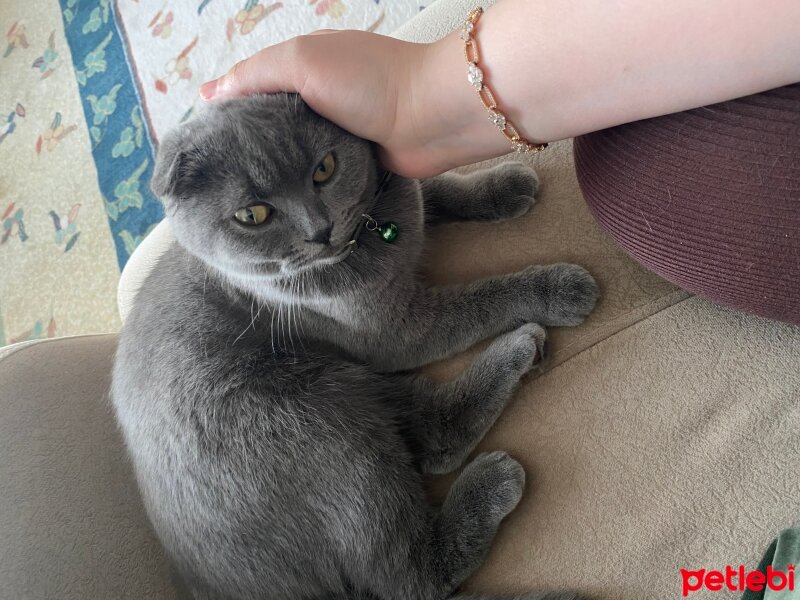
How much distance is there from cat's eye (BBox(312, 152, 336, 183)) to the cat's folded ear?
15cm

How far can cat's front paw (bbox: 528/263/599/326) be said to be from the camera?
814 mm

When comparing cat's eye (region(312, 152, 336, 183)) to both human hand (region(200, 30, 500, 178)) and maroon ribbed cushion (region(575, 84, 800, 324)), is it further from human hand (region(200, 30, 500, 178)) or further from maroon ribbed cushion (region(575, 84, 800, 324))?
maroon ribbed cushion (region(575, 84, 800, 324))

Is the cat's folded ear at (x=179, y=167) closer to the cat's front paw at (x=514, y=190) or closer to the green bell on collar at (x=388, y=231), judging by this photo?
the green bell on collar at (x=388, y=231)

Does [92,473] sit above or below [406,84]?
below

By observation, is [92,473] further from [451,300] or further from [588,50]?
[588,50]

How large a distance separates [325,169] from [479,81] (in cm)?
23

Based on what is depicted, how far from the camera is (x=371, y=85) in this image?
79 cm

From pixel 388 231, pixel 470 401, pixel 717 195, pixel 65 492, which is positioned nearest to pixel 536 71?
pixel 717 195

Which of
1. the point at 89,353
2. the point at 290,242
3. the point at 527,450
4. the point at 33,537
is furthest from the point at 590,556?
the point at 89,353

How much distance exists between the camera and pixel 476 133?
0.78 meters

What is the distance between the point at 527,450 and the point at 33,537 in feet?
2.02

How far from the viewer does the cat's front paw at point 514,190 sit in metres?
0.91

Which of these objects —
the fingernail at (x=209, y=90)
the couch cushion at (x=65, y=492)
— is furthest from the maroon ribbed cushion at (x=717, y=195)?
the couch cushion at (x=65, y=492)
